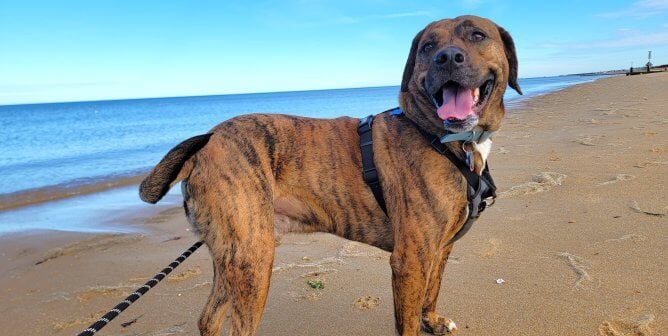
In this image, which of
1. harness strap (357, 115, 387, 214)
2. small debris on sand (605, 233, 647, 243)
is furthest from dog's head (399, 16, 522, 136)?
small debris on sand (605, 233, 647, 243)

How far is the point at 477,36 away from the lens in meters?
2.87

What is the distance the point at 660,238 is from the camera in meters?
3.82

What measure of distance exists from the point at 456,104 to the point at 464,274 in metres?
1.67

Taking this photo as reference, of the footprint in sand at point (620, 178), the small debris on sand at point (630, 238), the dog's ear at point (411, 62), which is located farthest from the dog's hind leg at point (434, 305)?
the footprint in sand at point (620, 178)

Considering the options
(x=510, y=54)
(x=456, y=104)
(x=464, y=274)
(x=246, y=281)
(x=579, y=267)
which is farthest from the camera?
(x=464, y=274)

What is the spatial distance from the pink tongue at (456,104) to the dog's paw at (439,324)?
1350 mm

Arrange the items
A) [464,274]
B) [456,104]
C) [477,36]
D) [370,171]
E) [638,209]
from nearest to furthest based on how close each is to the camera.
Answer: [456,104]
[370,171]
[477,36]
[464,274]
[638,209]

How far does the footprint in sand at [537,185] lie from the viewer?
5.51 m

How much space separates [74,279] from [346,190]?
2866mm

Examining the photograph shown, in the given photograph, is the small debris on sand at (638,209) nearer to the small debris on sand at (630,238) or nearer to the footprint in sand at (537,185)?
the small debris on sand at (630,238)

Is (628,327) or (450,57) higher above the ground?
(450,57)

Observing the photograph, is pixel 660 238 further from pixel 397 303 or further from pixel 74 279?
pixel 74 279

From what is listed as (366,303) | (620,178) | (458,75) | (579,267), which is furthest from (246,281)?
(620,178)

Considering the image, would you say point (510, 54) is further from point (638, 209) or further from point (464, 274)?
point (638, 209)
